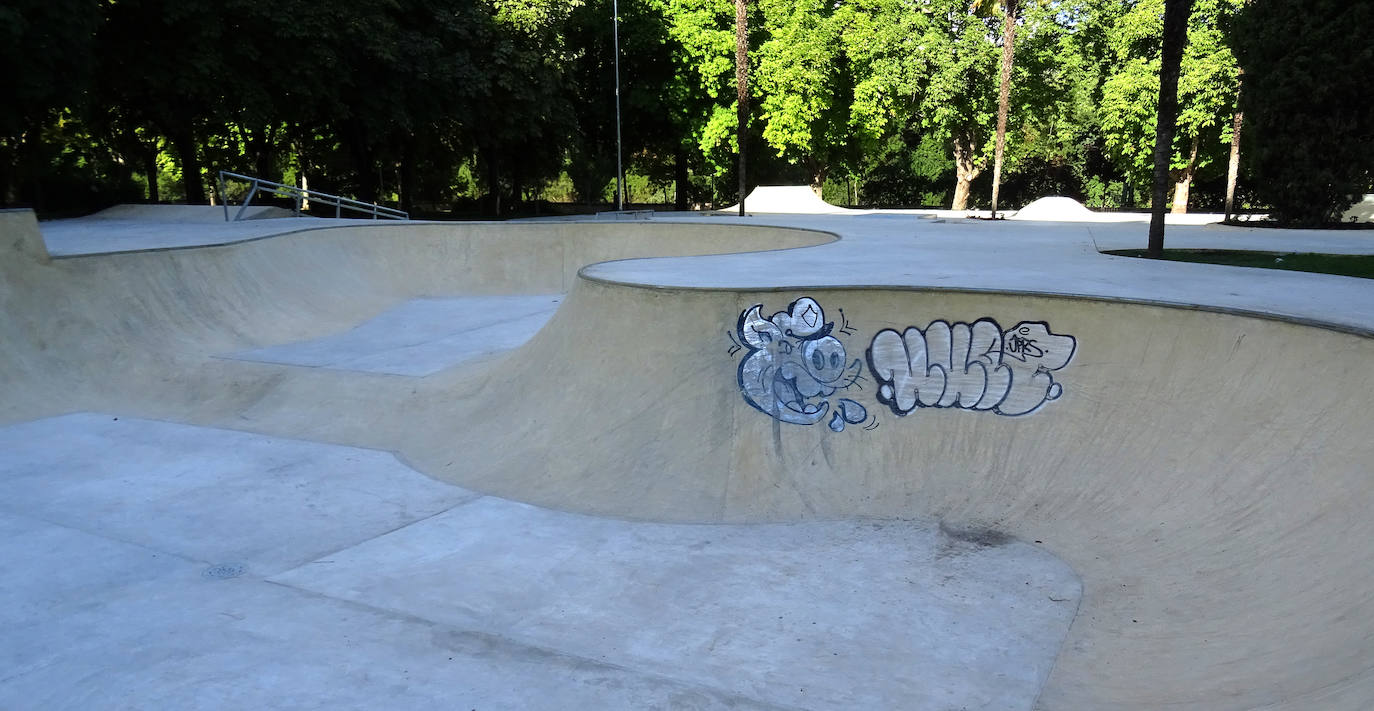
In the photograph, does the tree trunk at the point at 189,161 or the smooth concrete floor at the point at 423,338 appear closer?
the smooth concrete floor at the point at 423,338

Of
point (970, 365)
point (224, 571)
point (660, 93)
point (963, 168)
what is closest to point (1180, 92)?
point (963, 168)

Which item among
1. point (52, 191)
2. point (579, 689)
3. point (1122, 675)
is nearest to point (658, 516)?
point (579, 689)

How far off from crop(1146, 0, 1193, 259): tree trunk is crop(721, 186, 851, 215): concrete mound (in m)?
19.8

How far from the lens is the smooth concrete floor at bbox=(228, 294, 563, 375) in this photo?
12.1 m

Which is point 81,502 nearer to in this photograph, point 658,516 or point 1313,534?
point 658,516

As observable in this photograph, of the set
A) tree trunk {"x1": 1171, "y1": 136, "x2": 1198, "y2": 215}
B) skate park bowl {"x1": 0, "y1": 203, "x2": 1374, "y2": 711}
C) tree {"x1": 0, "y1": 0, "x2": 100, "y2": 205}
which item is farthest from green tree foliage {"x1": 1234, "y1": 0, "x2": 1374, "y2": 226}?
tree {"x1": 0, "y1": 0, "x2": 100, "y2": 205}

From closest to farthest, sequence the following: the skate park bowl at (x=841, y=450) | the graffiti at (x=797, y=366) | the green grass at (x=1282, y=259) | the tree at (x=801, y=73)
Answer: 1. the skate park bowl at (x=841, y=450)
2. the graffiti at (x=797, y=366)
3. the green grass at (x=1282, y=259)
4. the tree at (x=801, y=73)

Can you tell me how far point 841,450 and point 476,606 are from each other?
11.4 ft

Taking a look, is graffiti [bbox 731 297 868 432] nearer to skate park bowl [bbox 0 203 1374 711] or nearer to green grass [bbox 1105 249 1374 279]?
skate park bowl [bbox 0 203 1374 711]

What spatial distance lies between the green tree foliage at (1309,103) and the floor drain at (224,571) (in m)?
21.8

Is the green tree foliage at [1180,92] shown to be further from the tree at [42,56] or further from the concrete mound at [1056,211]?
the tree at [42,56]

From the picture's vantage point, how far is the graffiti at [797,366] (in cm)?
794

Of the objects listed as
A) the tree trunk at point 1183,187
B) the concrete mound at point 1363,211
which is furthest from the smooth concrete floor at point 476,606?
the tree trunk at point 1183,187

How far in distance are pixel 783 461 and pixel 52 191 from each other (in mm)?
27474
